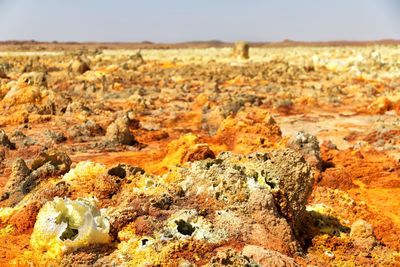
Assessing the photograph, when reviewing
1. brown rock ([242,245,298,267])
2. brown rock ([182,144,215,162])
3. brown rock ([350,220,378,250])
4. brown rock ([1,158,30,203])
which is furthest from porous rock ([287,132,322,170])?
brown rock ([1,158,30,203])

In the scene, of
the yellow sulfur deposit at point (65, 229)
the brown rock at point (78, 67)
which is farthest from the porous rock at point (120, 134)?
the brown rock at point (78, 67)

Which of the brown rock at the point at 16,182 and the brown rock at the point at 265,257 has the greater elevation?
the brown rock at the point at 265,257

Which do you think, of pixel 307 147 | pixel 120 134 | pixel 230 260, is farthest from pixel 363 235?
pixel 120 134

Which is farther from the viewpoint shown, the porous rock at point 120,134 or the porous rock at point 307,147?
the porous rock at point 120,134

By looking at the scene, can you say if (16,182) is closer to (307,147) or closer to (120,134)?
(120,134)

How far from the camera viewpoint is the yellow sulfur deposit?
341 centimetres

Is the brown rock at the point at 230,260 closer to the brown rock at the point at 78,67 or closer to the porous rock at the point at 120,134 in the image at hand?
the porous rock at the point at 120,134

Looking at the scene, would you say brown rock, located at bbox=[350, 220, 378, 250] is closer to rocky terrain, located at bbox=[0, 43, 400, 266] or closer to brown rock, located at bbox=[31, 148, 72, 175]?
rocky terrain, located at bbox=[0, 43, 400, 266]

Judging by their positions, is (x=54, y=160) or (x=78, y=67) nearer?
(x=54, y=160)

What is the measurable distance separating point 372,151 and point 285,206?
5785 millimetres

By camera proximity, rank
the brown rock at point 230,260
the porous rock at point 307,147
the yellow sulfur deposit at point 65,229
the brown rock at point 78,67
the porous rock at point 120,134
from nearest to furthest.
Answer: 1. the brown rock at point 230,260
2. the yellow sulfur deposit at point 65,229
3. the porous rock at point 307,147
4. the porous rock at point 120,134
5. the brown rock at point 78,67

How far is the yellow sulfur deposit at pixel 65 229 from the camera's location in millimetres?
3412

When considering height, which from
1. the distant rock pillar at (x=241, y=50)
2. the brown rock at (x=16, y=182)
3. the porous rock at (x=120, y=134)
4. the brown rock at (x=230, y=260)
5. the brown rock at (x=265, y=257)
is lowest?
the porous rock at (x=120, y=134)

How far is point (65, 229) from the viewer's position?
348 cm
